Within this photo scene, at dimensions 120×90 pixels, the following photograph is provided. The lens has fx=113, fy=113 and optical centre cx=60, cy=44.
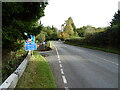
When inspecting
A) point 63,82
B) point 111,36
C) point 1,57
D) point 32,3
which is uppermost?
point 32,3

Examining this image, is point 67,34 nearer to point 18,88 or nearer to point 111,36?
point 111,36

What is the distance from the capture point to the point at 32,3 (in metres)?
7.02

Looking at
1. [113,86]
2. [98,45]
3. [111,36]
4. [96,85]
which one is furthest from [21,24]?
[98,45]

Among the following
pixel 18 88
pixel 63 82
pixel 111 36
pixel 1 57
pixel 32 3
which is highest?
pixel 32 3

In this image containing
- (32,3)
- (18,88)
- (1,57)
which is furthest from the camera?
(1,57)

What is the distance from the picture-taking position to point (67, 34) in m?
63.6

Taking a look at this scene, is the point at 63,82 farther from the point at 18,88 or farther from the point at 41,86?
the point at 18,88

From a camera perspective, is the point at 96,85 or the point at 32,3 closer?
the point at 96,85

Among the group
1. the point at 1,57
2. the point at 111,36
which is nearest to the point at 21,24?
the point at 1,57

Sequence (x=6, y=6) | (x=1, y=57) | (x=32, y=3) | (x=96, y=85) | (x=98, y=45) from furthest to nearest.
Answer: (x=98, y=45)
(x=1, y=57)
(x=32, y=3)
(x=6, y=6)
(x=96, y=85)

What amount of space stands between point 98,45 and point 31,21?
20.7 metres

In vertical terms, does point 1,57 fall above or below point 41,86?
above

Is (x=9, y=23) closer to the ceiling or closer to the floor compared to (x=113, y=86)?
closer to the ceiling

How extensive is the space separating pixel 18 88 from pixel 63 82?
86.5 inches
